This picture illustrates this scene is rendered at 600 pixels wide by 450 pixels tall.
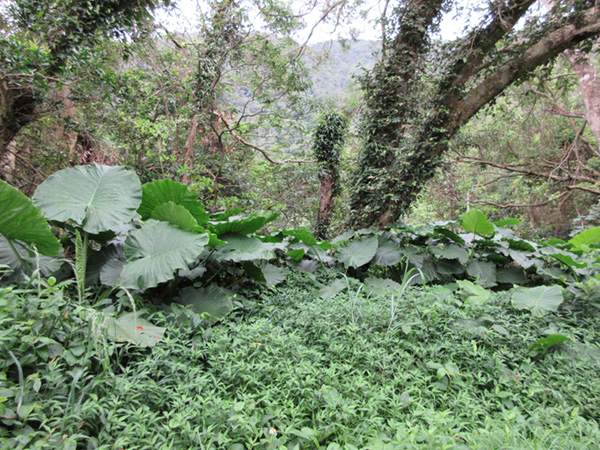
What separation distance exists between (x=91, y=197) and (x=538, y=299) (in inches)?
117

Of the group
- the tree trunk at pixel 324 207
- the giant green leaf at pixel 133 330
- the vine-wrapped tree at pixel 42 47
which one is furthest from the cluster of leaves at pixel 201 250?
the tree trunk at pixel 324 207

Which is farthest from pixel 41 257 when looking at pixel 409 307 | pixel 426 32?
pixel 426 32

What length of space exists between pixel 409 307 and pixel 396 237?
51.2 inches

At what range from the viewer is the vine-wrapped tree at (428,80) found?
342cm

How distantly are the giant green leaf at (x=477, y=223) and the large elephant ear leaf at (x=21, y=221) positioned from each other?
3.14m

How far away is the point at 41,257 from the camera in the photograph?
173cm

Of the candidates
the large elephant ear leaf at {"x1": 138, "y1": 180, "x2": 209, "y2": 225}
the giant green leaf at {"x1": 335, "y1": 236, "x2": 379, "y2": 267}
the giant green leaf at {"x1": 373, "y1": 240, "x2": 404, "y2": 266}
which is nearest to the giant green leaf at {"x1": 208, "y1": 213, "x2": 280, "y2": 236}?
the large elephant ear leaf at {"x1": 138, "y1": 180, "x2": 209, "y2": 225}

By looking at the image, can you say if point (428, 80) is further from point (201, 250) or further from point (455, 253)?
point (201, 250)

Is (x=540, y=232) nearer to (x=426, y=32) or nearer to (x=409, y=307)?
(x=426, y=32)

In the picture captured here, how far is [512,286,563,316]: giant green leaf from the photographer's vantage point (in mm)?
1851

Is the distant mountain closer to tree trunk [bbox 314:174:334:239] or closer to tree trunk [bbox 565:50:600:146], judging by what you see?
tree trunk [bbox 314:174:334:239]

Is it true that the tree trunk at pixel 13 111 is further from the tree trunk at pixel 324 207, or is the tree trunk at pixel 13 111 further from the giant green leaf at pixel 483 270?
the giant green leaf at pixel 483 270

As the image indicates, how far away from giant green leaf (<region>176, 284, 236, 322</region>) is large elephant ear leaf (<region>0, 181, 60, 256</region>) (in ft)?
2.50

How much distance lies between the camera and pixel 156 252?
171cm
